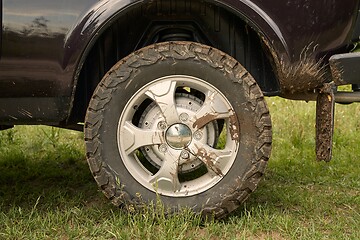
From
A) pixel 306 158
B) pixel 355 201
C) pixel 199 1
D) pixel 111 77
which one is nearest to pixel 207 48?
pixel 199 1

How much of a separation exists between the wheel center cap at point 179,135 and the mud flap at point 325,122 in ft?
2.44

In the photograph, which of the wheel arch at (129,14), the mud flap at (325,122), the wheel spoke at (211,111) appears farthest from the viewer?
the mud flap at (325,122)

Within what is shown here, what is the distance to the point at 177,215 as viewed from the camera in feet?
11.2

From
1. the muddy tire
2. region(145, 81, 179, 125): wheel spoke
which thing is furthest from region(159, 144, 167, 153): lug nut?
region(145, 81, 179, 125): wheel spoke

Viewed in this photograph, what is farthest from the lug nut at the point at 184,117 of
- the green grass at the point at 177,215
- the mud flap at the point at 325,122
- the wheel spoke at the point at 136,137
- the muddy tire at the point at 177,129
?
the mud flap at the point at 325,122

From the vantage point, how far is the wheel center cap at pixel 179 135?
3.44m

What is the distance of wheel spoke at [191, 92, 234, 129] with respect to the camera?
3.45 metres

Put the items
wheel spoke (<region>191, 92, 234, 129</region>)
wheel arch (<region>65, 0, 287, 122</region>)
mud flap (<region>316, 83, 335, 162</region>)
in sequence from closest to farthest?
wheel arch (<region>65, 0, 287, 122</region>) < wheel spoke (<region>191, 92, 234, 129</region>) < mud flap (<region>316, 83, 335, 162</region>)

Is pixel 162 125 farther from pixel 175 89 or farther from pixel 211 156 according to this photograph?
pixel 211 156

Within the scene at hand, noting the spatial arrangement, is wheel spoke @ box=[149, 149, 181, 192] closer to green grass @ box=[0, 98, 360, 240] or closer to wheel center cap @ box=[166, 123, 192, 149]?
wheel center cap @ box=[166, 123, 192, 149]

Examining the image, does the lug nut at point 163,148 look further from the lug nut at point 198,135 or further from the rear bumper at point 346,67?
the rear bumper at point 346,67

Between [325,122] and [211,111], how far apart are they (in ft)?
2.12

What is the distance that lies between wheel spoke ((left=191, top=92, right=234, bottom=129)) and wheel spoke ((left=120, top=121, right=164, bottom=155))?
0.20 m

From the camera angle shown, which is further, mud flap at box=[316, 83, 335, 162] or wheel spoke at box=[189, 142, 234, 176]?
mud flap at box=[316, 83, 335, 162]
